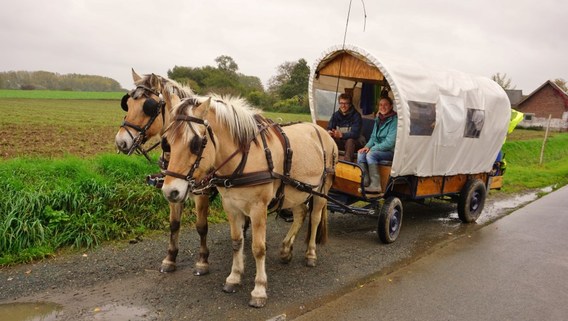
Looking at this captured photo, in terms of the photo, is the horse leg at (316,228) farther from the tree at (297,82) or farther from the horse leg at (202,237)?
the tree at (297,82)

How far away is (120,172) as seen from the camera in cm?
614

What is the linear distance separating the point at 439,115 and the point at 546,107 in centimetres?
4428

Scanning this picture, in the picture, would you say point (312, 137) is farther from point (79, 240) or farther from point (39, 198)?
point (39, 198)

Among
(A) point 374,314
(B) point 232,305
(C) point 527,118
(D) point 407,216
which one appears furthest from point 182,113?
(C) point 527,118

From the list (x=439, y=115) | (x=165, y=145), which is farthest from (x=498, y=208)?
(x=165, y=145)

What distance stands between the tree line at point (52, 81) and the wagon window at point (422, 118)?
55.0 meters

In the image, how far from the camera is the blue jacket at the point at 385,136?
5539 mm

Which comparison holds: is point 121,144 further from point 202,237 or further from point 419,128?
point 419,128

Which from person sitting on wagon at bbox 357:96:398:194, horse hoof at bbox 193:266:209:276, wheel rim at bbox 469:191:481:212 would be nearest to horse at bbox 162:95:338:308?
horse hoof at bbox 193:266:209:276

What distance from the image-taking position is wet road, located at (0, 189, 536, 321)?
3469mm

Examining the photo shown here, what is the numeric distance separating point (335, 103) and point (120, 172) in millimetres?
3903

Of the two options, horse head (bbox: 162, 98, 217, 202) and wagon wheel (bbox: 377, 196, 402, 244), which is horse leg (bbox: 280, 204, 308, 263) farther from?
horse head (bbox: 162, 98, 217, 202)

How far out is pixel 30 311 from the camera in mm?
3346

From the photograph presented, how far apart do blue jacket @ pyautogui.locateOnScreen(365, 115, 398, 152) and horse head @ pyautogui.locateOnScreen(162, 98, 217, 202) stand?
3065 mm
